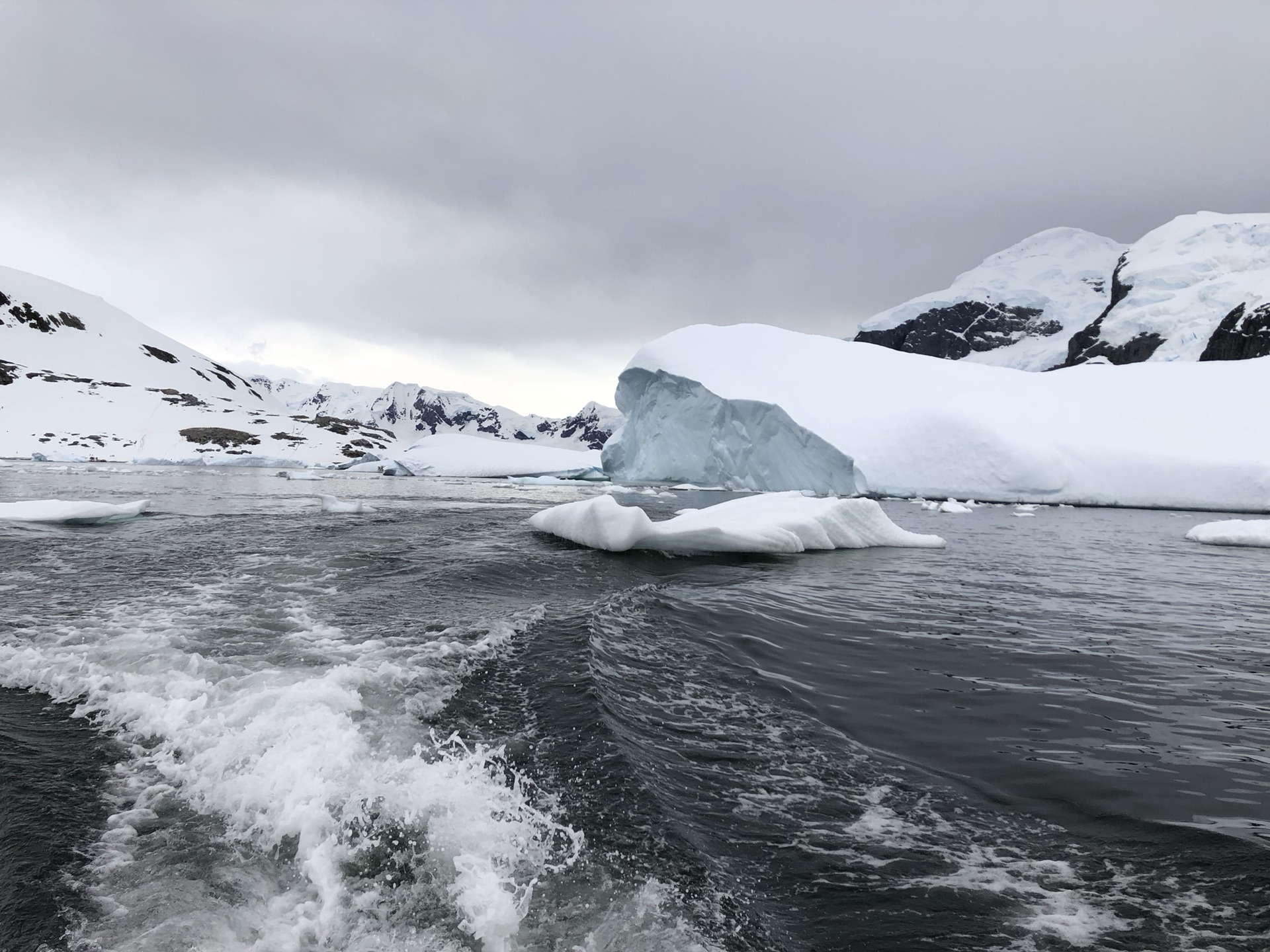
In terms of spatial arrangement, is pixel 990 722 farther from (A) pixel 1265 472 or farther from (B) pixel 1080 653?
(A) pixel 1265 472

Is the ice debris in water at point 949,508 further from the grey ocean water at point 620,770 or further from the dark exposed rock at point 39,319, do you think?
the dark exposed rock at point 39,319

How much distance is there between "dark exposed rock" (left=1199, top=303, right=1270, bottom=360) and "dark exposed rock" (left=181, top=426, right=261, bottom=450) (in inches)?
3149

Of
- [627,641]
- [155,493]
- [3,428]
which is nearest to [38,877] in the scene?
[627,641]

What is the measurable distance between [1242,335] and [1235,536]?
50947 mm

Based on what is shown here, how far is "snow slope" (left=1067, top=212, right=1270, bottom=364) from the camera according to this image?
50938mm

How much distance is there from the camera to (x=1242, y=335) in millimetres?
48562

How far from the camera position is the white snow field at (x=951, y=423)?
22.1 m

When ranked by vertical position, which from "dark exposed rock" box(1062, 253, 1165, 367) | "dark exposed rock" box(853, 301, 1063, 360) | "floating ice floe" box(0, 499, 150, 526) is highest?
"dark exposed rock" box(853, 301, 1063, 360)

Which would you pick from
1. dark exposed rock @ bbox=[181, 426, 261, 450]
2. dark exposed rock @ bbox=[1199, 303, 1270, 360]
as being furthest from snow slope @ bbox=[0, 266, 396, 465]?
dark exposed rock @ bbox=[1199, 303, 1270, 360]

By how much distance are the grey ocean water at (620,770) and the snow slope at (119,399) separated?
57.1 meters

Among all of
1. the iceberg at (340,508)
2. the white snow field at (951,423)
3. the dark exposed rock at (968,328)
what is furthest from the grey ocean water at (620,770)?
the dark exposed rock at (968,328)

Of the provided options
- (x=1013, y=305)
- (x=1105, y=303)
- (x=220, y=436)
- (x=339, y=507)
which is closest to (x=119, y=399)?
(x=220, y=436)

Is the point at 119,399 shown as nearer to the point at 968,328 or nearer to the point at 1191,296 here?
the point at 1191,296

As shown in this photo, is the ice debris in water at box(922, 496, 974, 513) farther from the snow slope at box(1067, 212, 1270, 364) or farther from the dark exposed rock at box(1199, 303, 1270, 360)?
the snow slope at box(1067, 212, 1270, 364)
